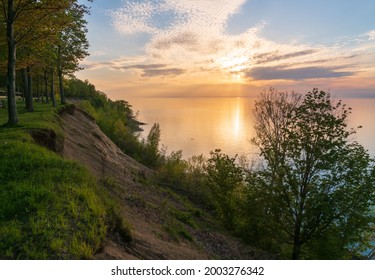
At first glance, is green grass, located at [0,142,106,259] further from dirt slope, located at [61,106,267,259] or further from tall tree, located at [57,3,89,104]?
tall tree, located at [57,3,89,104]

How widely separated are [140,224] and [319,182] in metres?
12.9

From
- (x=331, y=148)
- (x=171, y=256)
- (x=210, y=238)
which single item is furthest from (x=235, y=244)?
(x=171, y=256)

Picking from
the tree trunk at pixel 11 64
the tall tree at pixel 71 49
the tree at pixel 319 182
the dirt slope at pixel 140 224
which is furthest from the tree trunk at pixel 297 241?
the tall tree at pixel 71 49

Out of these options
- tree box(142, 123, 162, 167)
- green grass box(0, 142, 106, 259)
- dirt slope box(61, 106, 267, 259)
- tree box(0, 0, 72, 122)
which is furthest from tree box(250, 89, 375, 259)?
tree box(142, 123, 162, 167)

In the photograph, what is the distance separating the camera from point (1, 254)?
576cm

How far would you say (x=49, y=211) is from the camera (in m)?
7.21

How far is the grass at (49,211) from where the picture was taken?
6.05 m

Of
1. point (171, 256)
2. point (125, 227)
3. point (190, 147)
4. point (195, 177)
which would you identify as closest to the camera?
point (125, 227)

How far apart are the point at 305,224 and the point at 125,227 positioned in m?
14.5

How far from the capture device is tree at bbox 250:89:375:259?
16844 millimetres

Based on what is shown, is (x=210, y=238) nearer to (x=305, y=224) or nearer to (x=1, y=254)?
(x=305, y=224)

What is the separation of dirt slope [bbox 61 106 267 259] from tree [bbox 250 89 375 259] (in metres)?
4.02

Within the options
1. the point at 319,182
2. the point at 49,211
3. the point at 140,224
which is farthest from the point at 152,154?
the point at 49,211
